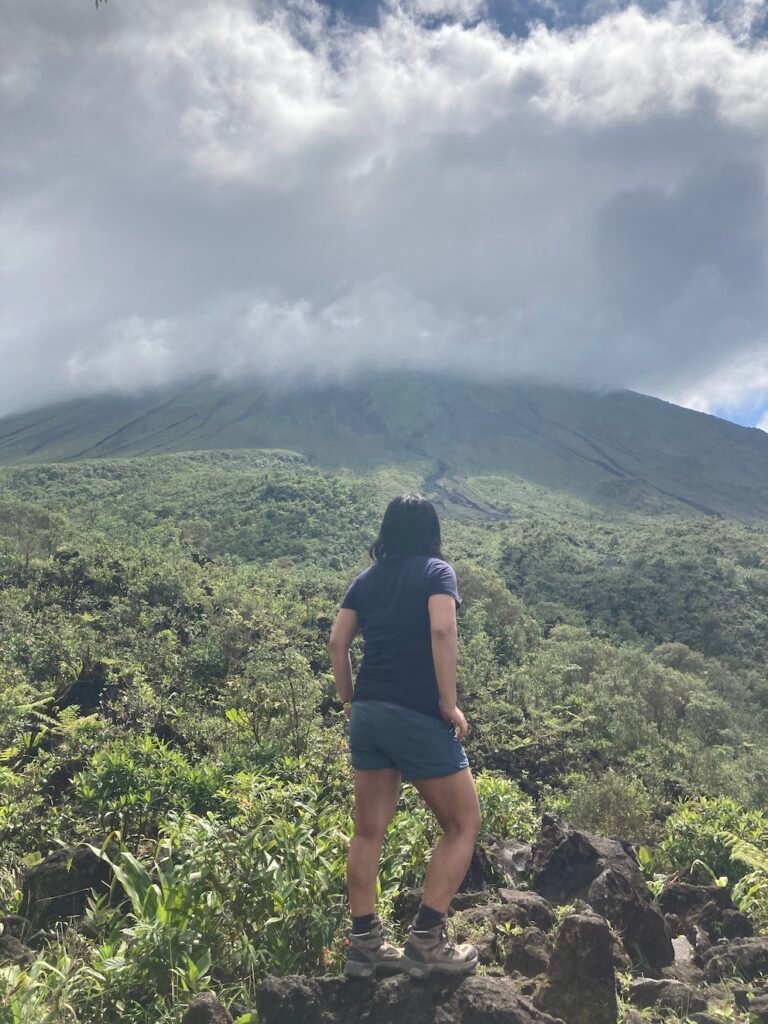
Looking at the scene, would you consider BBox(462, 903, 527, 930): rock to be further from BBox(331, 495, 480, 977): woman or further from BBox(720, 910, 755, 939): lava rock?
BBox(720, 910, 755, 939): lava rock

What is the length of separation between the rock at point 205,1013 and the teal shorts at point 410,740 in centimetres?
108

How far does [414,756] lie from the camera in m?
3.08

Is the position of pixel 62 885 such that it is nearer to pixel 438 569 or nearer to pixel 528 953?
pixel 528 953

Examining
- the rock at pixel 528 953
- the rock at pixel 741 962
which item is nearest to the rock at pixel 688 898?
the rock at pixel 741 962

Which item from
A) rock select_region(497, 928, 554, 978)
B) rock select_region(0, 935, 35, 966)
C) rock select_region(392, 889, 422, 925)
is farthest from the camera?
rock select_region(392, 889, 422, 925)

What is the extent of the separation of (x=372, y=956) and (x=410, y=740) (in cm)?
93

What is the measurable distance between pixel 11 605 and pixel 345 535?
3966 centimetres

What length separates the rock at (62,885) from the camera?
410 centimetres

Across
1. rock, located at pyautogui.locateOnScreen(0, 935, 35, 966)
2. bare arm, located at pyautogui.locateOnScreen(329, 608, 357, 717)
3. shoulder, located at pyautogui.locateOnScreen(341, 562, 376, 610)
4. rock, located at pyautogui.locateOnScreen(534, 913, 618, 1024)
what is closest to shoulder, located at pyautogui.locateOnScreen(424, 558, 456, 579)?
shoulder, located at pyautogui.locateOnScreen(341, 562, 376, 610)

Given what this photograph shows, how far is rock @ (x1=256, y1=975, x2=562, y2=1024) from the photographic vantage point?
2766mm

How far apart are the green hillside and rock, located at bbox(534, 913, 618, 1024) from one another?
97.5 meters

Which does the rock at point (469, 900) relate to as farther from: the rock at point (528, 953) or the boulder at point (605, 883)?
the rock at point (528, 953)

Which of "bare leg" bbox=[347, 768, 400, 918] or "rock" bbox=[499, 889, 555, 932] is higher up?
"bare leg" bbox=[347, 768, 400, 918]

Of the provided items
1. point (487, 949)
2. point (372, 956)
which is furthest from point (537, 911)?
point (372, 956)
